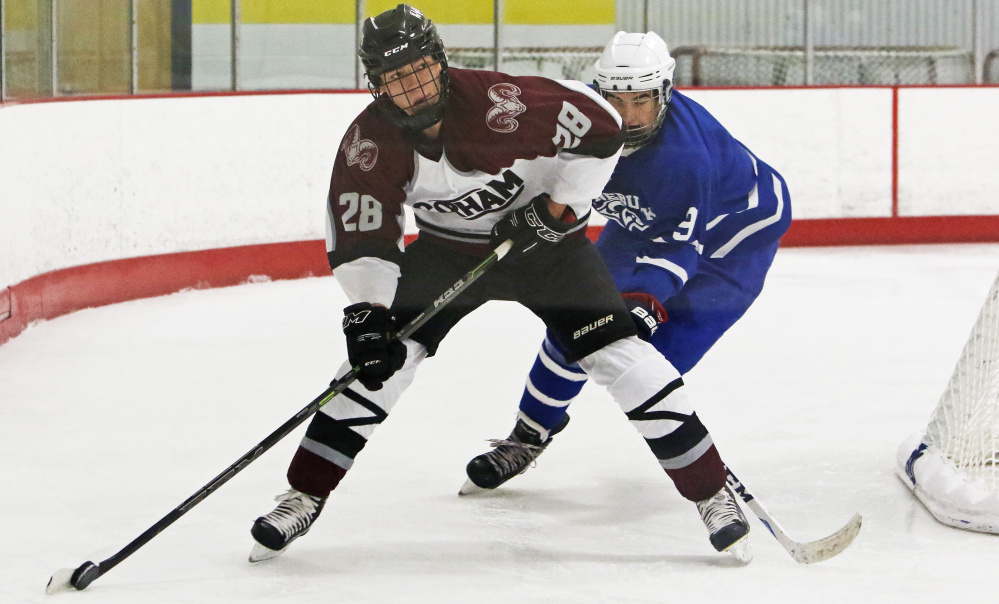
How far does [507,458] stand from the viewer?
7.64ft

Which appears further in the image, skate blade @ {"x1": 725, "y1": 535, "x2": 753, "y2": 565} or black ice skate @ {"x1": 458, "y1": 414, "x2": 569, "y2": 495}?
black ice skate @ {"x1": 458, "y1": 414, "x2": 569, "y2": 495}

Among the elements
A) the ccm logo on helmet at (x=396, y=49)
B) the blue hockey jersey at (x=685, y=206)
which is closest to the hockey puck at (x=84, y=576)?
the ccm logo on helmet at (x=396, y=49)

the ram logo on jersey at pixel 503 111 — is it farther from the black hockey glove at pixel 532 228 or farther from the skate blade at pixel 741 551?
the skate blade at pixel 741 551

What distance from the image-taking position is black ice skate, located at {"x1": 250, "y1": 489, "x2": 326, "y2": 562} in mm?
1898

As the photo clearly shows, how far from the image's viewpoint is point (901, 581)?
6.06ft

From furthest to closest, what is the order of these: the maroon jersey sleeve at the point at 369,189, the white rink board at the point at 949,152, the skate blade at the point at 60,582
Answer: the white rink board at the point at 949,152
the maroon jersey sleeve at the point at 369,189
the skate blade at the point at 60,582

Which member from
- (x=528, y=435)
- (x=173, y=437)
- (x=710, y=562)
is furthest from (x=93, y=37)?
(x=710, y=562)

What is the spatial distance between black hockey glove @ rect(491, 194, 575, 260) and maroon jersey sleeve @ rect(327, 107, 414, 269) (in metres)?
0.18

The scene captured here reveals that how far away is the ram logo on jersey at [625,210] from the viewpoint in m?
2.29

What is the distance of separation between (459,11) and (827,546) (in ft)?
4.10

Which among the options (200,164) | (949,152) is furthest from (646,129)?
(949,152)

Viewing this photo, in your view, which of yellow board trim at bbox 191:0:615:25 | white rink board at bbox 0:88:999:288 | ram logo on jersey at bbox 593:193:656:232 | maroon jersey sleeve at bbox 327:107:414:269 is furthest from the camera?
white rink board at bbox 0:88:999:288

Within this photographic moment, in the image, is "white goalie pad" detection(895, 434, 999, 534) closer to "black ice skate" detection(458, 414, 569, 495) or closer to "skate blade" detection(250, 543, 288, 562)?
"black ice skate" detection(458, 414, 569, 495)

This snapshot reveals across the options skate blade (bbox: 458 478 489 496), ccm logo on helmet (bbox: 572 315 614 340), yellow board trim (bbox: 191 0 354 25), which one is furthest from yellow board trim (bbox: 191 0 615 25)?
skate blade (bbox: 458 478 489 496)
